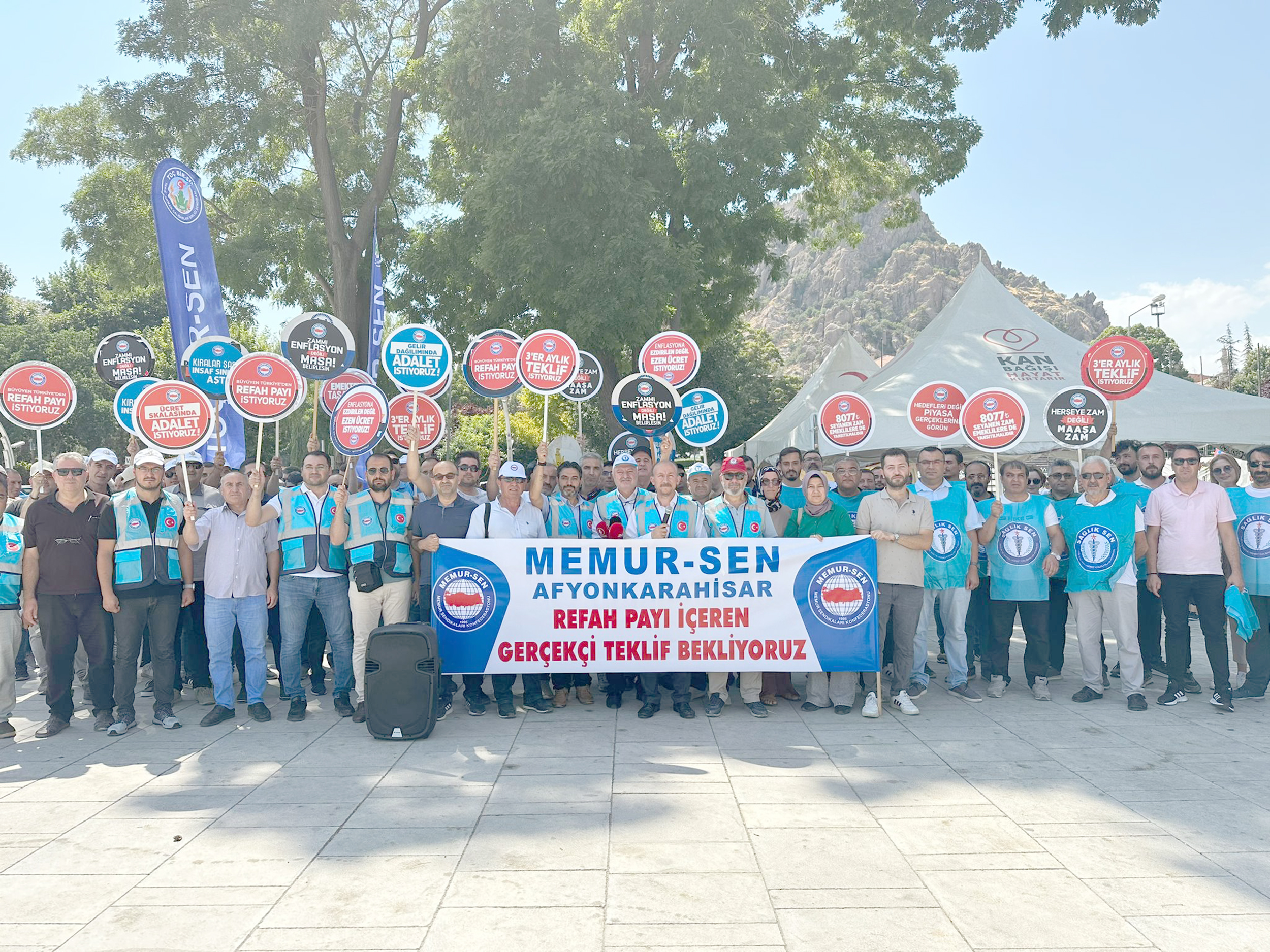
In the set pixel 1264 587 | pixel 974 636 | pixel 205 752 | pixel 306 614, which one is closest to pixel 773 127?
pixel 974 636

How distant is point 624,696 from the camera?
7.55 m

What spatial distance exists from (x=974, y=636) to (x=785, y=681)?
98.0 inches

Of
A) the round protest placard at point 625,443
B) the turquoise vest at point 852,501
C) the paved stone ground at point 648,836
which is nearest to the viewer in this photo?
the paved stone ground at point 648,836

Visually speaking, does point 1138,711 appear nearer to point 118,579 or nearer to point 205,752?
point 205,752

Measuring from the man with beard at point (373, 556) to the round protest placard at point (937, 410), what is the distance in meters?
4.84

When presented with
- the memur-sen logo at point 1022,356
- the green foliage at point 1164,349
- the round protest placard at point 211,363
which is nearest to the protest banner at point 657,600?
the round protest placard at point 211,363

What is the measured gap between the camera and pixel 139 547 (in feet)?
21.5

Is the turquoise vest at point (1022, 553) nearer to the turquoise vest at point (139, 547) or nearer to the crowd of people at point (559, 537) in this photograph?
the crowd of people at point (559, 537)

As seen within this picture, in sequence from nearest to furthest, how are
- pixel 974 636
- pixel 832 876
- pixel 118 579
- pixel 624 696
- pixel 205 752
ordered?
1. pixel 832 876
2. pixel 205 752
3. pixel 118 579
4. pixel 624 696
5. pixel 974 636

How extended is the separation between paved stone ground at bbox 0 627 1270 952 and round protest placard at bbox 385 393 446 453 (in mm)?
2945

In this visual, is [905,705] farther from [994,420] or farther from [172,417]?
[172,417]

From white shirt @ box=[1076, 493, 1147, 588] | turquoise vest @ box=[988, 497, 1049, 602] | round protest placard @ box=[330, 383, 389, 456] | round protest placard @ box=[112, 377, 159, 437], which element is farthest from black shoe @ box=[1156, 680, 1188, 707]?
round protest placard @ box=[112, 377, 159, 437]

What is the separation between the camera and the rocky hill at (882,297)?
131375mm

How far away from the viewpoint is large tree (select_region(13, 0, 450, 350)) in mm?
17406
